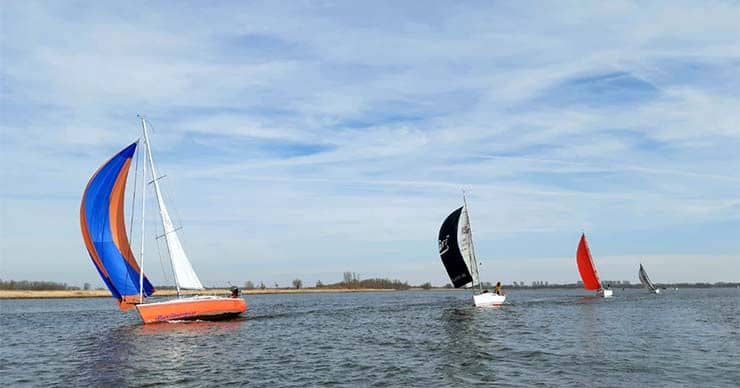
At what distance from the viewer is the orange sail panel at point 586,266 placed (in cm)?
8581

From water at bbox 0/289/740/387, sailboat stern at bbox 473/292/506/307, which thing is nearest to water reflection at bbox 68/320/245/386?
water at bbox 0/289/740/387

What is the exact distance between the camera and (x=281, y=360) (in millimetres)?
24953

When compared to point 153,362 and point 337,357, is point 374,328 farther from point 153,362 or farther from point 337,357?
point 153,362

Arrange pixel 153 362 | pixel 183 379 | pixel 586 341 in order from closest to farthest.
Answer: pixel 183 379
pixel 153 362
pixel 586 341

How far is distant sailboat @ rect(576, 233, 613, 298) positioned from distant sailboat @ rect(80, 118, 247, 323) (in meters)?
61.7

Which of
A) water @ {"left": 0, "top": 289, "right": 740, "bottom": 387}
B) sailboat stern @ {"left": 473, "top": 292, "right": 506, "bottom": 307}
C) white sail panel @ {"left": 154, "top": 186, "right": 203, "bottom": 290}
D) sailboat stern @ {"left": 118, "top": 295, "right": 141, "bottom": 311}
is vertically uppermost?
white sail panel @ {"left": 154, "top": 186, "right": 203, "bottom": 290}

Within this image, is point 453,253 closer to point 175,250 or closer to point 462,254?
point 462,254

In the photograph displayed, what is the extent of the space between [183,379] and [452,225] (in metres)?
39.6

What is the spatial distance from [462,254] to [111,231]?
31970mm

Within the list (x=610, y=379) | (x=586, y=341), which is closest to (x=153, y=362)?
(x=610, y=379)

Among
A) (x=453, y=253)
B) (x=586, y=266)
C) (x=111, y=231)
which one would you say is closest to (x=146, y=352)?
(x=111, y=231)

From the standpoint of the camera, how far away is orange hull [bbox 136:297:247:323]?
38438mm

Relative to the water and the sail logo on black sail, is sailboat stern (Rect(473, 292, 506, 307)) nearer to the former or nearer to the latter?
the sail logo on black sail

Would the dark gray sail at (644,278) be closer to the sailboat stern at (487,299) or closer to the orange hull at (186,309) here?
the sailboat stern at (487,299)
